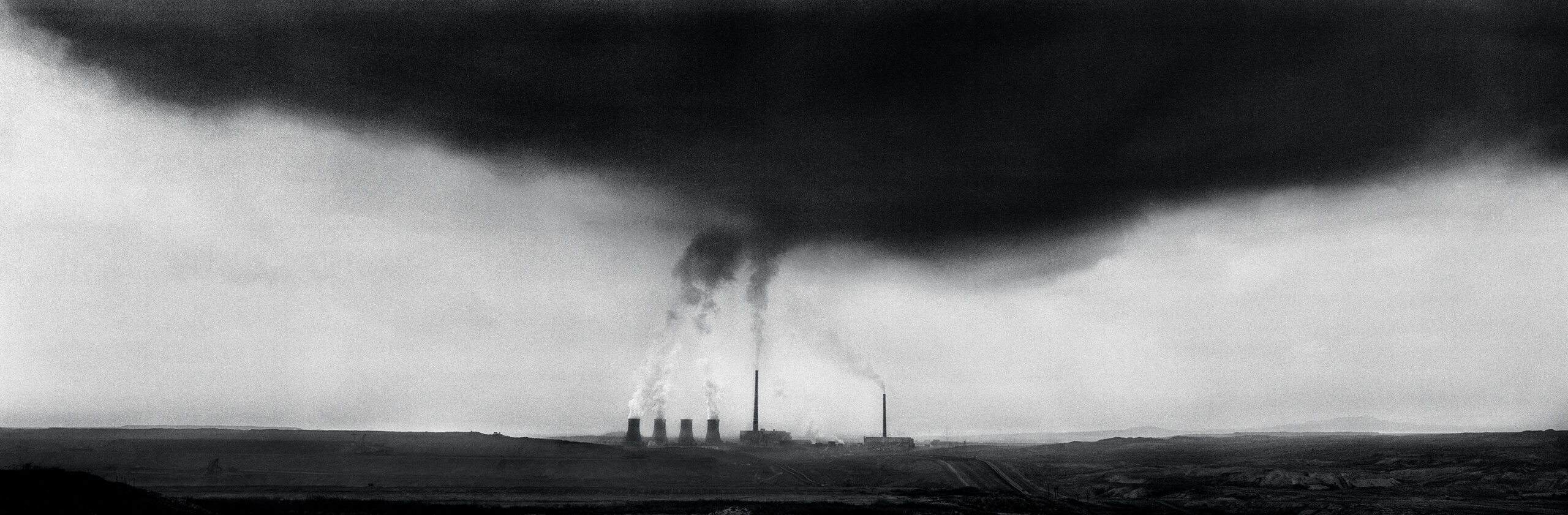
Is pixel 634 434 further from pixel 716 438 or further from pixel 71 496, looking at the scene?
pixel 71 496

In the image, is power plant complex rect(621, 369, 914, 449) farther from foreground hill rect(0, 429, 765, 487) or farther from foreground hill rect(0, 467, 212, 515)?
foreground hill rect(0, 467, 212, 515)

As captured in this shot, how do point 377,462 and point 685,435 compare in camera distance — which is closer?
point 377,462

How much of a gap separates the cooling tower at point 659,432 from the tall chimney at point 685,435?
4.01 metres

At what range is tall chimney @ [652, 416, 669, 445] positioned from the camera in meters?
163

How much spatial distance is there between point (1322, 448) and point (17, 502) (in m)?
183

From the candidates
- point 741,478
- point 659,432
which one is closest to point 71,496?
point 741,478

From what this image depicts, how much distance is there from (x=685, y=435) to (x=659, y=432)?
744 cm

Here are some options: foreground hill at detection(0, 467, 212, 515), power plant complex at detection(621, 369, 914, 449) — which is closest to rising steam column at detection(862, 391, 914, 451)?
power plant complex at detection(621, 369, 914, 449)

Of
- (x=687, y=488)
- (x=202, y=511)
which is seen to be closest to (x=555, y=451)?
(x=687, y=488)

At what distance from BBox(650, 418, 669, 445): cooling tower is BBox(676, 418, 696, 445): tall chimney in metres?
4.01

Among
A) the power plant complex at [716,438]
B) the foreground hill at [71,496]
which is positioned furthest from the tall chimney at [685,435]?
the foreground hill at [71,496]

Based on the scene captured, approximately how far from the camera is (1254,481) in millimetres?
100188

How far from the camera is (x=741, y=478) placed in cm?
10738

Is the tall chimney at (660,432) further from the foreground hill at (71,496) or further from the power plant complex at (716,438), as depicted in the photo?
the foreground hill at (71,496)
